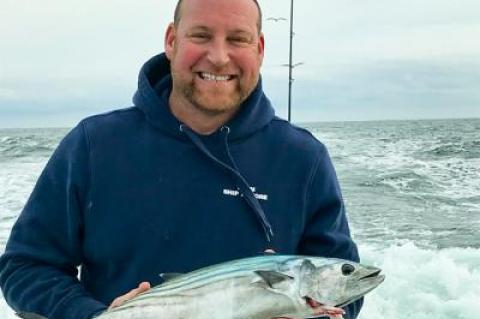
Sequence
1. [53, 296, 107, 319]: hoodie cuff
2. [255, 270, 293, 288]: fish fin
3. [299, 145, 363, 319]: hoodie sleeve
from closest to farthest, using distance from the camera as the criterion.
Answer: [255, 270, 293, 288]: fish fin, [53, 296, 107, 319]: hoodie cuff, [299, 145, 363, 319]: hoodie sleeve

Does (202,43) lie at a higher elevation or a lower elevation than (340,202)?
higher

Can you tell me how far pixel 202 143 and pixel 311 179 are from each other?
0.47 m

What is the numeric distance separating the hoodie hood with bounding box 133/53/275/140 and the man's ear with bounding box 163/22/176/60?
17 cm

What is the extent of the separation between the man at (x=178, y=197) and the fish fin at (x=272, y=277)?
46 centimetres

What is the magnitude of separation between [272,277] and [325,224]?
63 centimetres

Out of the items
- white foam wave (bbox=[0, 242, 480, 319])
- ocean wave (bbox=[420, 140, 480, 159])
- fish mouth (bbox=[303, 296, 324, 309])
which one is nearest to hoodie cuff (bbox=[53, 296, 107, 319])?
fish mouth (bbox=[303, 296, 324, 309])

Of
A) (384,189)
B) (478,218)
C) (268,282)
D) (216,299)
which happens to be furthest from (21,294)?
(384,189)

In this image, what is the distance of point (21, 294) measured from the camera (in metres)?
2.53

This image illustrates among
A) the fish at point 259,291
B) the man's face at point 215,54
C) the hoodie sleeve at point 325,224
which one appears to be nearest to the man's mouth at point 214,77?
the man's face at point 215,54

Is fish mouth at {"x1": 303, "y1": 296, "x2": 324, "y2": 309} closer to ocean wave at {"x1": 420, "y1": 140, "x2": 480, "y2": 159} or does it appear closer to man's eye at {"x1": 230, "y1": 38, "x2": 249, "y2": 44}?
man's eye at {"x1": 230, "y1": 38, "x2": 249, "y2": 44}

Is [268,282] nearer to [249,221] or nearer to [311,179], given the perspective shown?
[249,221]

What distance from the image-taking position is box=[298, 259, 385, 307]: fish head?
215 cm

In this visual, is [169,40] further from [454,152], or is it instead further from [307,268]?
[454,152]

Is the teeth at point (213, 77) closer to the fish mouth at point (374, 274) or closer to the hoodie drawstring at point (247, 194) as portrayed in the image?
the hoodie drawstring at point (247, 194)
